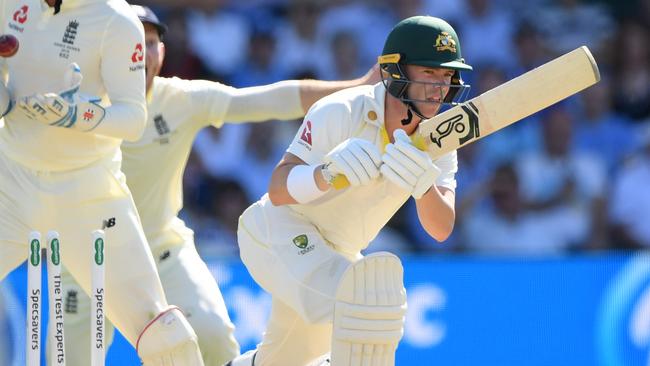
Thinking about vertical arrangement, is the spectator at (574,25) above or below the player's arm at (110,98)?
above

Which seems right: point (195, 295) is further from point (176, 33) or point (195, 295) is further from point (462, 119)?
point (176, 33)

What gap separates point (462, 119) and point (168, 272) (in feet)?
6.75

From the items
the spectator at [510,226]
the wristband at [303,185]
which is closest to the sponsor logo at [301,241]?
the wristband at [303,185]

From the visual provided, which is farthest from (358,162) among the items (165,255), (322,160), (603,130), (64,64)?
(603,130)

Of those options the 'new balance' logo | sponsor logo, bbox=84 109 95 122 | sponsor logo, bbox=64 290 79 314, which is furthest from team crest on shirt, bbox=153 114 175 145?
sponsor logo, bbox=84 109 95 122

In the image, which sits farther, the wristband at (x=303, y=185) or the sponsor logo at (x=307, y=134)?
the sponsor logo at (x=307, y=134)

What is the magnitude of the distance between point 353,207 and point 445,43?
2.17 feet

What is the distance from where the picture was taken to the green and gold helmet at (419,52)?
4625 millimetres

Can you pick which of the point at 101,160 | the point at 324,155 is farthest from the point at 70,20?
the point at 324,155

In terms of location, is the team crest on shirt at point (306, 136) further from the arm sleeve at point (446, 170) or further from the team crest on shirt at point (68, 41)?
the team crest on shirt at point (68, 41)

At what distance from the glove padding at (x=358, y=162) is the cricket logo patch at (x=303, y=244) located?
57cm

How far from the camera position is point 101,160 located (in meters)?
4.97

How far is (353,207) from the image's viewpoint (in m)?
4.81

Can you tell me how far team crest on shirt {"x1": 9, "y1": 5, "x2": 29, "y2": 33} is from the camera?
191 inches
